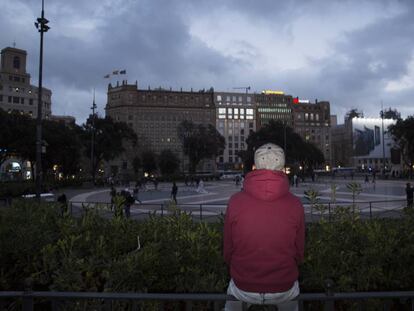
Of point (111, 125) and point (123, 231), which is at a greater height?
point (111, 125)

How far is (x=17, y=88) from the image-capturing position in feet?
336

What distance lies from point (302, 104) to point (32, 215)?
180100mm

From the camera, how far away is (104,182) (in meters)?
59.1

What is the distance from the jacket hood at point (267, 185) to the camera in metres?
3.18

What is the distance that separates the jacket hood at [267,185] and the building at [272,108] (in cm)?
17091

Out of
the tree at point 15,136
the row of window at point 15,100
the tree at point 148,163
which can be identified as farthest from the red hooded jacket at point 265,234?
the row of window at point 15,100

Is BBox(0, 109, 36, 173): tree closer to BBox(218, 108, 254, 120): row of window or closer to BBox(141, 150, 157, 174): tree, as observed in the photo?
BBox(141, 150, 157, 174): tree

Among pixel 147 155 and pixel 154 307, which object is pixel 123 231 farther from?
pixel 147 155

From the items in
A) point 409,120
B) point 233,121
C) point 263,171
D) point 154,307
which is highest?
point 233,121

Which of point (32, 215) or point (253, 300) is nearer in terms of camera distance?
point (253, 300)

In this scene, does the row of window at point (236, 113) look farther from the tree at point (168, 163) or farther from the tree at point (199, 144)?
the tree at point (168, 163)

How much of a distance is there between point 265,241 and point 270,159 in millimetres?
691

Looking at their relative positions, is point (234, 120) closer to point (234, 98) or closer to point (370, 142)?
point (234, 98)

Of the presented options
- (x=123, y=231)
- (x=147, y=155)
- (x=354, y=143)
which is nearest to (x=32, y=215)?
(x=123, y=231)
